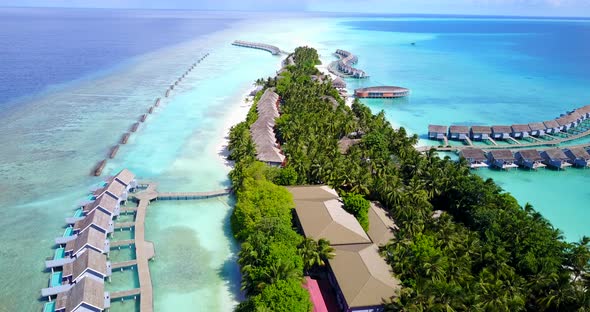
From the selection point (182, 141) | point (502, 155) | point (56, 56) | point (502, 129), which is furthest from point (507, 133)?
point (56, 56)

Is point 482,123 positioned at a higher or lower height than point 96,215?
lower

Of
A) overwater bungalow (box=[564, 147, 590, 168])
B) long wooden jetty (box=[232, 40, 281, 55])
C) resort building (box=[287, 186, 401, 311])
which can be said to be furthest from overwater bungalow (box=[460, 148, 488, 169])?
long wooden jetty (box=[232, 40, 281, 55])

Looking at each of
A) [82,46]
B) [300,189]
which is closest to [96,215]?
[300,189]

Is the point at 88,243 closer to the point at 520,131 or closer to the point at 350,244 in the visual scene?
the point at 350,244

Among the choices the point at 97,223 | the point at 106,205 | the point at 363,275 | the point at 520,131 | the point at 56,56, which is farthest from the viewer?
the point at 56,56

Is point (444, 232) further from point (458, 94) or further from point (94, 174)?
point (458, 94)

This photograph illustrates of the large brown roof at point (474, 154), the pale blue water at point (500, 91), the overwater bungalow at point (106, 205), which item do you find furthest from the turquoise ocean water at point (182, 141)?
the overwater bungalow at point (106, 205)
